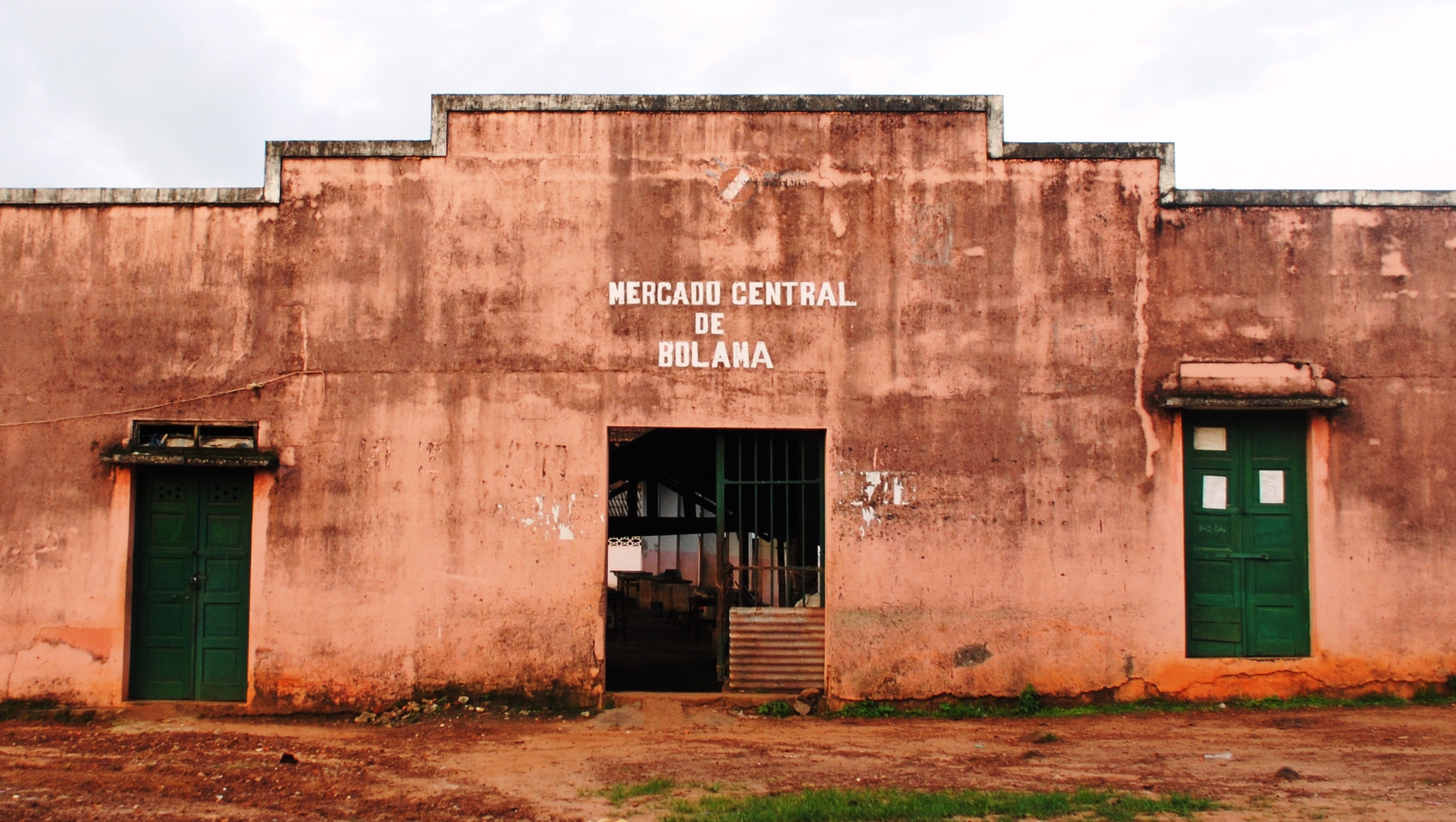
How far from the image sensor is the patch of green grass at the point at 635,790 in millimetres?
5883

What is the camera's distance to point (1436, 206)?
822 centimetres

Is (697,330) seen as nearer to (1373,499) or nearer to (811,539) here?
(811,539)

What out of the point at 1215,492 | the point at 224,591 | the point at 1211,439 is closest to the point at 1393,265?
the point at 1211,439

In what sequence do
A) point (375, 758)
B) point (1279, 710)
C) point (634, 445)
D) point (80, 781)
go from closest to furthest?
1. point (80, 781)
2. point (375, 758)
3. point (1279, 710)
4. point (634, 445)

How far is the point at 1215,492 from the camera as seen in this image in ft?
27.0

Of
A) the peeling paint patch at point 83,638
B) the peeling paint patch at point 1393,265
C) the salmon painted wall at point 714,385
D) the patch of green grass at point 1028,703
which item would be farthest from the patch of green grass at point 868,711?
the peeling paint patch at point 83,638

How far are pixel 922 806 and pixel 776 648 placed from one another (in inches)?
109

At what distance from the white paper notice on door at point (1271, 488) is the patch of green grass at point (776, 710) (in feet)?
14.3

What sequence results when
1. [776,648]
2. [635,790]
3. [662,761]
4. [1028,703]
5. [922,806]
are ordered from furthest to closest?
[776,648] < [1028,703] < [662,761] < [635,790] < [922,806]

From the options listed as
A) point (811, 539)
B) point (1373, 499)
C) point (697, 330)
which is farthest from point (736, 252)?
point (1373, 499)

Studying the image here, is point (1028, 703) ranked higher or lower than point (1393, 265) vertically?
lower

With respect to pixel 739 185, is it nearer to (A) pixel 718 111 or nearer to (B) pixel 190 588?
(A) pixel 718 111

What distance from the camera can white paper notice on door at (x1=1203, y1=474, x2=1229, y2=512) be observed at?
8211mm

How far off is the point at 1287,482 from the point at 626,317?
577 centimetres
